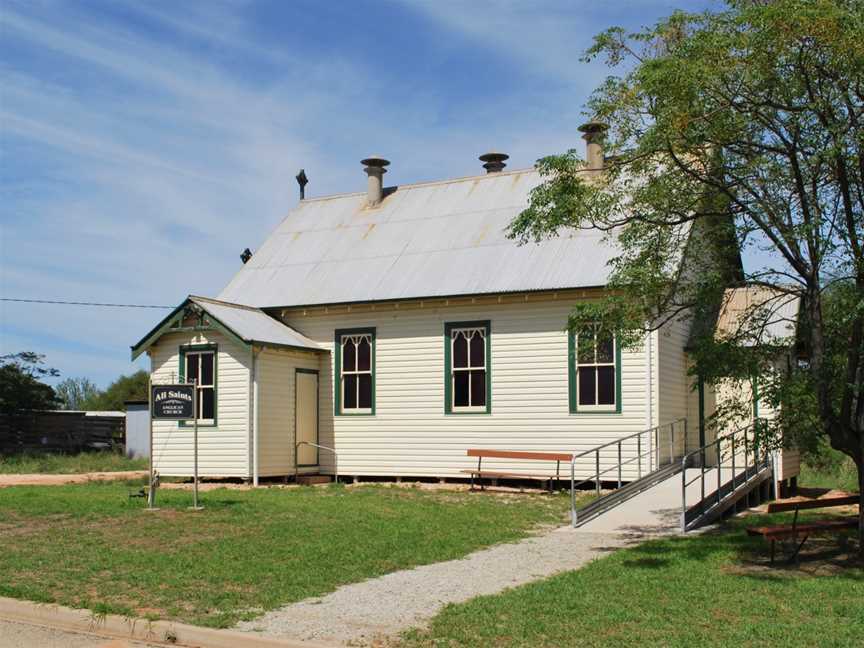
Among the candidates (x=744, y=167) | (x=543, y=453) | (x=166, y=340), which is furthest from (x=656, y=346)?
(x=166, y=340)

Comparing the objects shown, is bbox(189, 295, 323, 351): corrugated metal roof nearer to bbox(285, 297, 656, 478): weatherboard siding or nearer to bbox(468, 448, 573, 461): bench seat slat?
bbox(285, 297, 656, 478): weatherboard siding

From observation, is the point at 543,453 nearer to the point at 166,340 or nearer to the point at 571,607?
the point at 166,340

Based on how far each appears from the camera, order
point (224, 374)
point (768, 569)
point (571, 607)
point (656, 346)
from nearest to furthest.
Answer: point (571, 607), point (768, 569), point (656, 346), point (224, 374)

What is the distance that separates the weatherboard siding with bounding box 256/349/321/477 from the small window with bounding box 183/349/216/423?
1.26m

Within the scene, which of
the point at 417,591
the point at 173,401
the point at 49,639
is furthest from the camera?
the point at 173,401

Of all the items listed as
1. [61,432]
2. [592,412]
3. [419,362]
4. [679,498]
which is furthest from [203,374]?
[61,432]

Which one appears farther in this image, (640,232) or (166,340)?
(166,340)

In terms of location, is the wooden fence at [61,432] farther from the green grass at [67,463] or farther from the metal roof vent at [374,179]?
the metal roof vent at [374,179]

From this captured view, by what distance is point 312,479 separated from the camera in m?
22.9

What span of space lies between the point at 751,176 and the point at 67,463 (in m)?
24.8

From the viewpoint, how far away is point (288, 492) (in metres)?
20.1

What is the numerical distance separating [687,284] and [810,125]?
272 cm

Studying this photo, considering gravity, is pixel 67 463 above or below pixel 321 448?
below

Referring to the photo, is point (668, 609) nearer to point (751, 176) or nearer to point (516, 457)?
point (751, 176)
